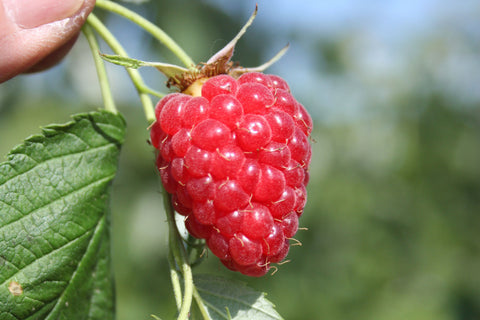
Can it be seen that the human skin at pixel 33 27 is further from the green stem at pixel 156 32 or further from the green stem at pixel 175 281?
the green stem at pixel 175 281

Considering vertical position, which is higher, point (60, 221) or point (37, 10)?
point (37, 10)

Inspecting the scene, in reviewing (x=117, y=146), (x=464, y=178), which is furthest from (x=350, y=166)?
(x=117, y=146)

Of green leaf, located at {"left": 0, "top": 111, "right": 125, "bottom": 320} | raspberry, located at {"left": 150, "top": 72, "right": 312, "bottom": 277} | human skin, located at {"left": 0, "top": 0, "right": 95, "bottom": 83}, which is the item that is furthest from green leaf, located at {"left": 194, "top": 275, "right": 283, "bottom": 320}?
human skin, located at {"left": 0, "top": 0, "right": 95, "bottom": 83}

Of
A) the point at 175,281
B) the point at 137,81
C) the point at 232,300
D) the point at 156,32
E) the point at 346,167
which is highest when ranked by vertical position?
the point at 156,32

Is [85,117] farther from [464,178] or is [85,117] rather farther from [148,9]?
[464,178]

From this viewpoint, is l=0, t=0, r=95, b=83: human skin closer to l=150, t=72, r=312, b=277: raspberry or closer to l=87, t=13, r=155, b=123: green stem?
l=87, t=13, r=155, b=123: green stem

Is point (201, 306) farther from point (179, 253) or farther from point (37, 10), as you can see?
point (37, 10)

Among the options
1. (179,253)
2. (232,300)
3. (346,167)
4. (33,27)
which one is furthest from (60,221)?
(346,167)
